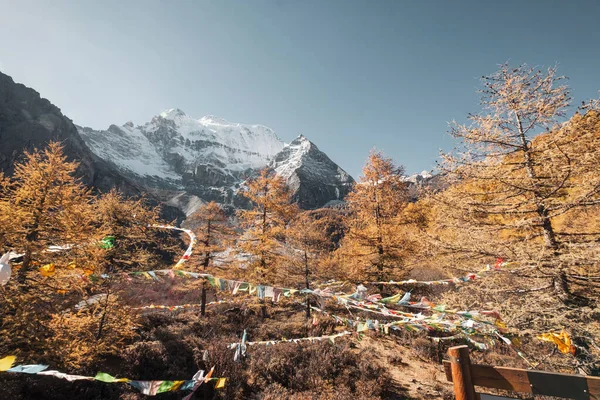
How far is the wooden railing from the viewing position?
8.96 ft

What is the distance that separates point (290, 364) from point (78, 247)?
24.6ft

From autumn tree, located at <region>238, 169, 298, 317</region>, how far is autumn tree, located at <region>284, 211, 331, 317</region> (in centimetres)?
58

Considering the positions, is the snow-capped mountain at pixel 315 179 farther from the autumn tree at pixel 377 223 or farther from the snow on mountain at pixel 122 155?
the autumn tree at pixel 377 223

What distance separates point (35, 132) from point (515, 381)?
9623 cm

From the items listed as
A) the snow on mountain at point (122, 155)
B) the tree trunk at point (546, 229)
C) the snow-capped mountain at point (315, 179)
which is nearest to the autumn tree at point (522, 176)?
the tree trunk at point (546, 229)

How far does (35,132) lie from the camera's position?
66.4m

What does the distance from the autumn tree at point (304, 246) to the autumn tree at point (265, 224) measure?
584mm

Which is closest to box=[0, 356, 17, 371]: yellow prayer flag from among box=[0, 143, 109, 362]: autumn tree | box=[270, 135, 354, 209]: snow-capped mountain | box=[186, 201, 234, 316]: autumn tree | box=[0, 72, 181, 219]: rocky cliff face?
box=[0, 143, 109, 362]: autumn tree

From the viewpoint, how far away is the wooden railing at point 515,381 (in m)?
2.73

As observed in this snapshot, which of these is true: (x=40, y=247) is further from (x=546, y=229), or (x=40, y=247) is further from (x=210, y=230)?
(x=546, y=229)

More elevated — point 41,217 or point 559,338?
point 41,217

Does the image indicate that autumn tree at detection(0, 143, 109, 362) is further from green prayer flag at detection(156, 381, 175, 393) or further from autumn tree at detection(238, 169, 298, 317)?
autumn tree at detection(238, 169, 298, 317)

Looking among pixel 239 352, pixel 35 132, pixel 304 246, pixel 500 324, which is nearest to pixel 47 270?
pixel 239 352

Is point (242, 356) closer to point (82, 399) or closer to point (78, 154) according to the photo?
point (82, 399)
